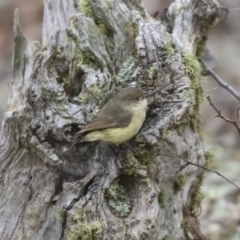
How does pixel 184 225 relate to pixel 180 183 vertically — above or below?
below

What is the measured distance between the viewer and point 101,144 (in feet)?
16.6

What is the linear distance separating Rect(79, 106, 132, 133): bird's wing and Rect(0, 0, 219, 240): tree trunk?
0.14 m

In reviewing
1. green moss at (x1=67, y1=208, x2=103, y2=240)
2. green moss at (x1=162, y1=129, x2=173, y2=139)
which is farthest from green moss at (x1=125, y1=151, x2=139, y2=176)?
green moss at (x1=67, y1=208, x2=103, y2=240)

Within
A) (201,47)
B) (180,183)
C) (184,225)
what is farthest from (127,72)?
(184,225)

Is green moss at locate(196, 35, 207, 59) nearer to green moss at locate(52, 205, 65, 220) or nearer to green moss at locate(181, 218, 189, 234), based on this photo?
green moss at locate(181, 218, 189, 234)

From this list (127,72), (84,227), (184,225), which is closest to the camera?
(84,227)

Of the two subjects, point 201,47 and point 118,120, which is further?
point 201,47

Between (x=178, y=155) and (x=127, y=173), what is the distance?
0.58 meters

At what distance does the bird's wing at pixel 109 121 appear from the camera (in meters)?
4.76

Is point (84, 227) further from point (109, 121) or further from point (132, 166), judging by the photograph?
point (109, 121)

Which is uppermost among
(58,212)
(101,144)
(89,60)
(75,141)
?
(89,60)

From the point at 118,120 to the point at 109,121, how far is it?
135 mm

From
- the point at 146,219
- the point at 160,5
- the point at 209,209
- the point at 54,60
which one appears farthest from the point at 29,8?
the point at 146,219

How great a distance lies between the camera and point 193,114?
537 cm
